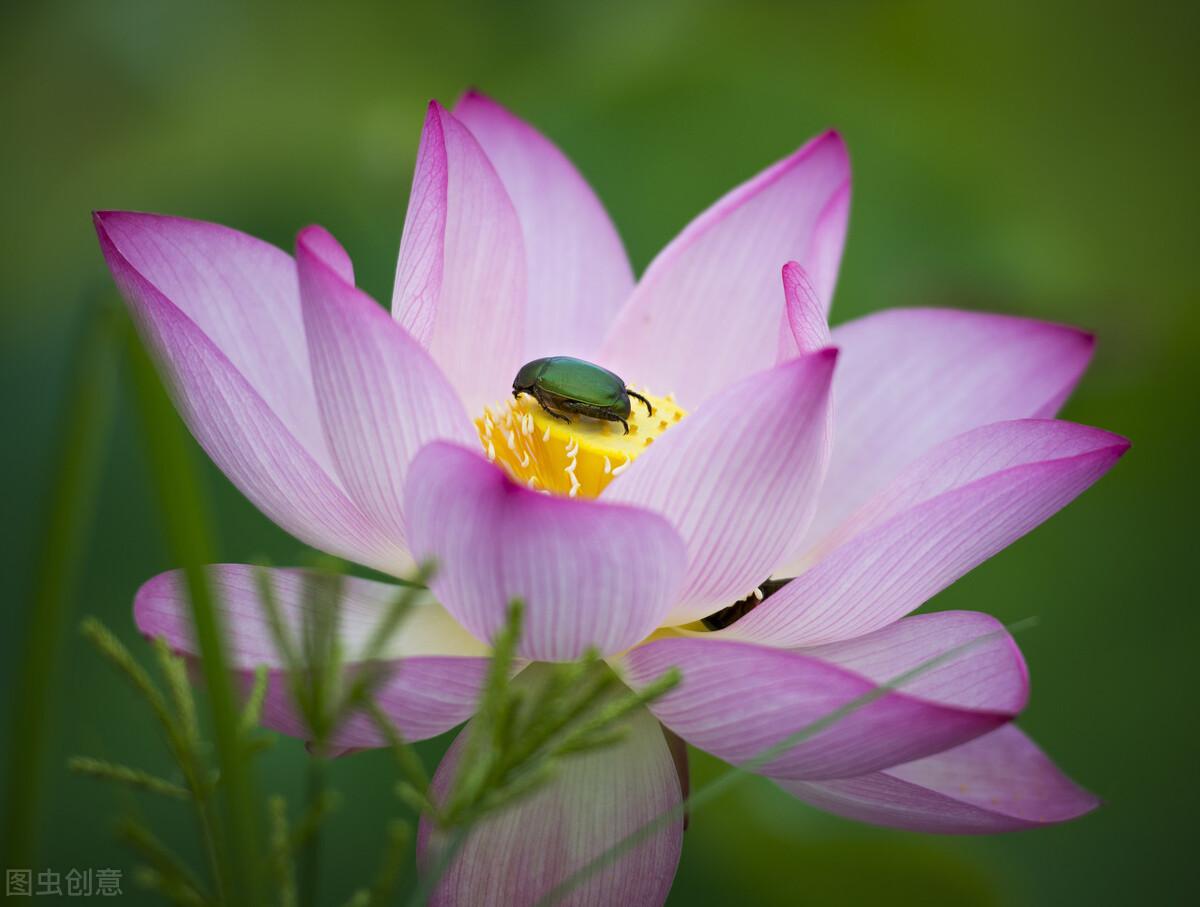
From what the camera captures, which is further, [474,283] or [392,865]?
[474,283]

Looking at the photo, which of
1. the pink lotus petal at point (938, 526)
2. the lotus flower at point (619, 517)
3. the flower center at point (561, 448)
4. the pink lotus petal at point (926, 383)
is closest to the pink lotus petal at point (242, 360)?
the lotus flower at point (619, 517)

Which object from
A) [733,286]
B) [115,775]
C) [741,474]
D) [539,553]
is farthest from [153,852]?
[733,286]

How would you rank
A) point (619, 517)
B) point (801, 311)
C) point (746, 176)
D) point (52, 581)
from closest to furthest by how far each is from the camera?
point (52, 581)
point (619, 517)
point (801, 311)
point (746, 176)

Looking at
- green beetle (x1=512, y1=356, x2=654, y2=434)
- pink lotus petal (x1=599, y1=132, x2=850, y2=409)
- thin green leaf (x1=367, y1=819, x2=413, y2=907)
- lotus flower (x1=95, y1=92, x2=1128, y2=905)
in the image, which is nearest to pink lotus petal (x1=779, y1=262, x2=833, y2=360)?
lotus flower (x1=95, y1=92, x2=1128, y2=905)

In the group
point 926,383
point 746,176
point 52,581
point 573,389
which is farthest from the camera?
point 746,176

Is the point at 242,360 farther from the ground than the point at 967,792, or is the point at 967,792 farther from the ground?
the point at 242,360

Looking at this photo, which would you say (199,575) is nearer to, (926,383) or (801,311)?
(801,311)

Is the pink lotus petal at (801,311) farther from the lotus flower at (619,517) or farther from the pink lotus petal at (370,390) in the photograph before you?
the pink lotus petal at (370,390)
